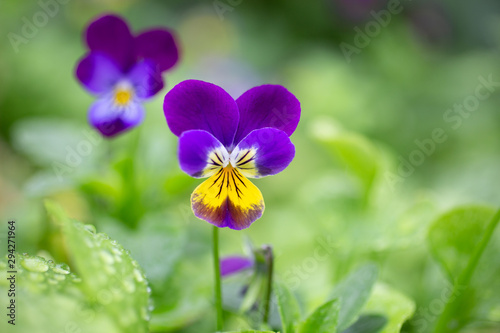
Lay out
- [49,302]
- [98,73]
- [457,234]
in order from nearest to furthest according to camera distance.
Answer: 1. [49,302]
2. [457,234]
3. [98,73]

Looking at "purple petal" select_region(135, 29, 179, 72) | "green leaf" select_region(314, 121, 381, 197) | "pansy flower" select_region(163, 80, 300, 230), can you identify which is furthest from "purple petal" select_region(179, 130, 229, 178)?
"green leaf" select_region(314, 121, 381, 197)

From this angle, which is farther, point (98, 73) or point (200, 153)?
point (98, 73)

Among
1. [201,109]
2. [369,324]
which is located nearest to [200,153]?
[201,109]

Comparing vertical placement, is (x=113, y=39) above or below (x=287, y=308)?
above

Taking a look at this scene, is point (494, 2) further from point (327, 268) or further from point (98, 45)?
point (98, 45)

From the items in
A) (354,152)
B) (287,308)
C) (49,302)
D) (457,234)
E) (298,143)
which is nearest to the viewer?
(49,302)

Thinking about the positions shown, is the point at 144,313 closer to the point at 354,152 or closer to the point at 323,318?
the point at 323,318
